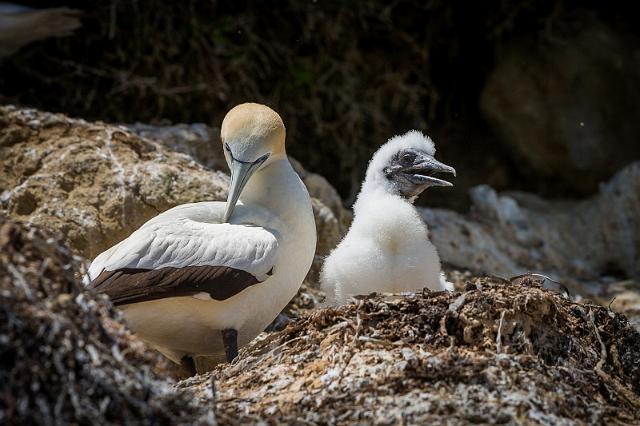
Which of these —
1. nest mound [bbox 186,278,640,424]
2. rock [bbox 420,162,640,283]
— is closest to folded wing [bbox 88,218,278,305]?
nest mound [bbox 186,278,640,424]

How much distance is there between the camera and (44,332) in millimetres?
3592

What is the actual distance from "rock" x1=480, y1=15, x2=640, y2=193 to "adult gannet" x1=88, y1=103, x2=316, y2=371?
12.3 ft

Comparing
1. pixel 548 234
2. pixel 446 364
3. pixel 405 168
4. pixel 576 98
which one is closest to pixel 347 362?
pixel 446 364

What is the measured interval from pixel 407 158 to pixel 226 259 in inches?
52.6

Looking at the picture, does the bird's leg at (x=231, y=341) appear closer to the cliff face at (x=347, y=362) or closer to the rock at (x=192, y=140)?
the cliff face at (x=347, y=362)

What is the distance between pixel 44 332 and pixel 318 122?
4975mm

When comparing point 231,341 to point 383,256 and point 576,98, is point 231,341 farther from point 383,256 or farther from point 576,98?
point 576,98

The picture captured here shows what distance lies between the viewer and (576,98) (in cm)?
912

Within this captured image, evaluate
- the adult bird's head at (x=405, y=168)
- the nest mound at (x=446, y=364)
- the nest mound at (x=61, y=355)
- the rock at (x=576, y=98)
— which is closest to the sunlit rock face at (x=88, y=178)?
the adult bird's head at (x=405, y=168)

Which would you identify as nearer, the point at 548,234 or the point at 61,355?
the point at 61,355

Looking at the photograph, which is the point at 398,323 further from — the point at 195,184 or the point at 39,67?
the point at 39,67

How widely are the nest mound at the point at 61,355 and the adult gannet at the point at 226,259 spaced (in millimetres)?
1348

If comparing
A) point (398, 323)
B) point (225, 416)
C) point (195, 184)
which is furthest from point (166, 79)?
point (225, 416)

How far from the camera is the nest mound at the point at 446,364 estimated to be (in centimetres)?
417
